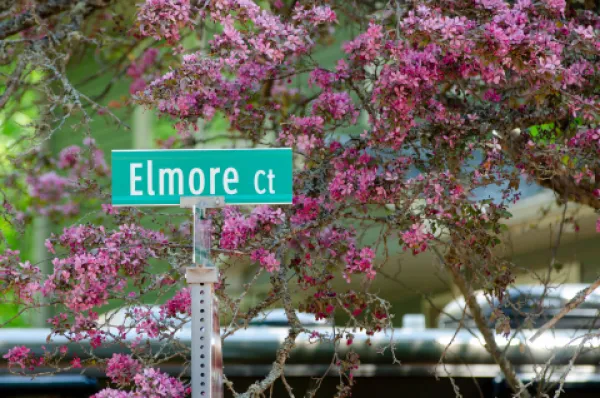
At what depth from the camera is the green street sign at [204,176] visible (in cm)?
223

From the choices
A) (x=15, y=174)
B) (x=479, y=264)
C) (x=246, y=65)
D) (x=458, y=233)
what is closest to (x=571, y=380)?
(x=479, y=264)

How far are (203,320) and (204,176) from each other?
0.38 m

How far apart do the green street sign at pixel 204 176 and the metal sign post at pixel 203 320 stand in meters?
0.10

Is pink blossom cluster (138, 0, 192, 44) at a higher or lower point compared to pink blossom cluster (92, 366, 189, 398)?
higher

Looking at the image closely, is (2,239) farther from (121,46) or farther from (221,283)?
(121,46)

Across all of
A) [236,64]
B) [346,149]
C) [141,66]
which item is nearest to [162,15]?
[236,64]

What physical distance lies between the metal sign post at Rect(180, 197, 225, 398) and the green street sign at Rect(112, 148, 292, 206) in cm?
10

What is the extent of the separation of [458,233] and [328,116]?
0.72 meters

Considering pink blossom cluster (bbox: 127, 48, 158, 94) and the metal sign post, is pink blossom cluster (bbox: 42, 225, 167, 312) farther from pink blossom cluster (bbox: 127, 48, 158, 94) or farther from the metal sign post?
pink blossom cluster (bbox: 127, 48, 158, 94)

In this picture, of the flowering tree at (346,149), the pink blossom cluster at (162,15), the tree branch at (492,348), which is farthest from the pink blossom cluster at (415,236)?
the pink blossom cluster at (162,15)

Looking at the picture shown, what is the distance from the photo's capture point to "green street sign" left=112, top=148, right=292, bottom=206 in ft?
7.31

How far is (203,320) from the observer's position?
209 centimetres

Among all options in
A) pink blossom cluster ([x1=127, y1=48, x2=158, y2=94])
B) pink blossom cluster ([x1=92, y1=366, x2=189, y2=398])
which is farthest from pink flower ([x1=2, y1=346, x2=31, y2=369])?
pink blossom cluster ([x1=127, y1=48, x2=158, y2=94])

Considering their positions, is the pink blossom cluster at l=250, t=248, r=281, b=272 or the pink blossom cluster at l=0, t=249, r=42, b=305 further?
the pink blossom cluster at l=250, t=248, r=281, b=272
